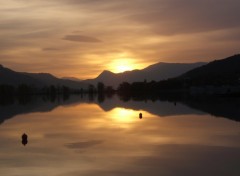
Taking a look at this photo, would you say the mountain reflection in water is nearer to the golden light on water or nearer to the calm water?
the golden light on water

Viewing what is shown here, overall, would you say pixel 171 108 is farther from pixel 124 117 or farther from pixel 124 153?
pixel 124 153

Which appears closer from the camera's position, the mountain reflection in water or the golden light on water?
the golden light on water

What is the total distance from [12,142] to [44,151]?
5.91 meters

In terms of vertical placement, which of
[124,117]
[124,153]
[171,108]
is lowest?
[124,153]

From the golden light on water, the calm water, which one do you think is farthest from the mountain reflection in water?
the calm water

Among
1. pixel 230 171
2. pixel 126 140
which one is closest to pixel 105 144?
pixel 126 140

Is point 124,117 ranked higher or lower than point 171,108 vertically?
lower

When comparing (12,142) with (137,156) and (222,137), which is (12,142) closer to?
(137,156)

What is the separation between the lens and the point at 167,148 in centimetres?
2609

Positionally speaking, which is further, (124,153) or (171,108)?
(171,108)

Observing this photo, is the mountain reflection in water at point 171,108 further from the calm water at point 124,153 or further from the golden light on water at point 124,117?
the calm water at point 124,153

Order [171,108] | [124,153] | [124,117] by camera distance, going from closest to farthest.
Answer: [124,153]
[124,117]
[171,108]

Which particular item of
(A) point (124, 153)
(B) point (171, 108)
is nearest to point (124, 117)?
(B) point (171, 108)

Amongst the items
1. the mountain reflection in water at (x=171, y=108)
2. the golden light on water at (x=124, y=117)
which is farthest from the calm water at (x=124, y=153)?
the mountain reflection in water at (x=171, y=108)
